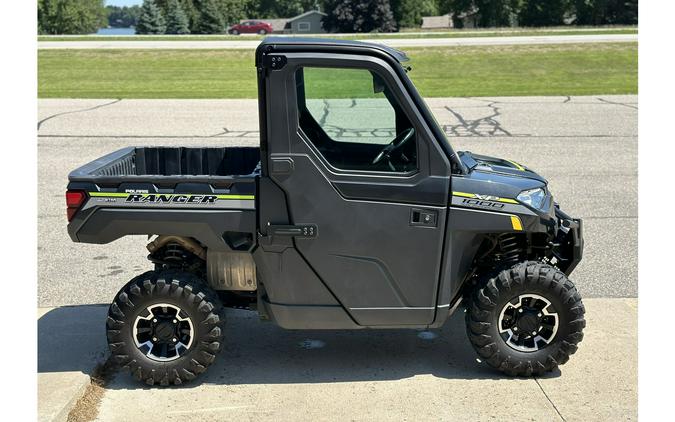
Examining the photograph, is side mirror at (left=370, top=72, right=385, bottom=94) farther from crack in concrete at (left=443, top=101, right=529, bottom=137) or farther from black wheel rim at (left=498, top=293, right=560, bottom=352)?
crack in concrete at (left=443, top=101, right=529, bottom=137)

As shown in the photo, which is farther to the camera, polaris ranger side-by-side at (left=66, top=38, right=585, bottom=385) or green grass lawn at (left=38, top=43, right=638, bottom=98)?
green grass lawn at (left=38, top=43, right=638, bottom=98)

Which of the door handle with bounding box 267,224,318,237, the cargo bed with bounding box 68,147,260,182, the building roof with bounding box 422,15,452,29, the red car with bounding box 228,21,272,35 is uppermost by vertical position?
the building roof with bounding box 422,15,452,29

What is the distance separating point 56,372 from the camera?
5055mm

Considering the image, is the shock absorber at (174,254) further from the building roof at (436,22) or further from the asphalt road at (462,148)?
the building roof at (436,22)

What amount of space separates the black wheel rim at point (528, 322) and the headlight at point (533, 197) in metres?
0.58

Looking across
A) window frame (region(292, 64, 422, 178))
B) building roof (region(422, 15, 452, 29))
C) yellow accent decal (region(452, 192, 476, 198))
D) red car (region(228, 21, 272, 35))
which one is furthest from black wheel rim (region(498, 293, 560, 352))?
building roof (region(422, 15, 452, 29))

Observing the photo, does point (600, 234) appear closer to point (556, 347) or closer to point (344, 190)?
point (556, 347)

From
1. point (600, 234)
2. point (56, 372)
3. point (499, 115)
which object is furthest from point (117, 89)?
point (56, 372)

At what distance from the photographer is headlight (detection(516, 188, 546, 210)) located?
16.1 feet

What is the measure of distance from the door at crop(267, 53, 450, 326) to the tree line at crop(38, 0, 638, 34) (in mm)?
55848

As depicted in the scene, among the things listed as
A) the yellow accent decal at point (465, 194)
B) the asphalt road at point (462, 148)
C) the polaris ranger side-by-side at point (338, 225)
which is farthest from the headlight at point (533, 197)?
the asphalt road at point (462, 148)

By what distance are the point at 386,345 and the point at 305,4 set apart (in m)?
105

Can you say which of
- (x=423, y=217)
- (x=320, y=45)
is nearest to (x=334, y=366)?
(x=423, y=217)

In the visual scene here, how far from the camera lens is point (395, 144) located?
15.9 ft
